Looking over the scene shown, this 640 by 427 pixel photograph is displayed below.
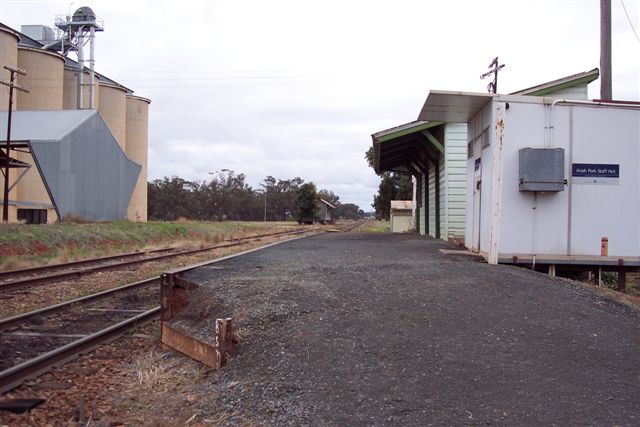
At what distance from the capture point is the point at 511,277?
8781 mm

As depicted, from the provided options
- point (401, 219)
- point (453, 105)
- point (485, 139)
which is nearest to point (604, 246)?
point (485, 139)

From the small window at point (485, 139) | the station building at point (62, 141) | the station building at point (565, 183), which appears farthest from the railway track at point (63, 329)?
the station building at point (62, 141)

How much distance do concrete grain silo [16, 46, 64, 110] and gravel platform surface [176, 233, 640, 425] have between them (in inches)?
1677

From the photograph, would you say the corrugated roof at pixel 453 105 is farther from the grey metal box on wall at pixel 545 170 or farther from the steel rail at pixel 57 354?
the steel rail at pixel 57 354

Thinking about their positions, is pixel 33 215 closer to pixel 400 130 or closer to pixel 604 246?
pixel 400 130

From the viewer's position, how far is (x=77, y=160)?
32344 millimetres

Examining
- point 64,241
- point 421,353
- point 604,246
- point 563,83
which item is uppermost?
point 563,83

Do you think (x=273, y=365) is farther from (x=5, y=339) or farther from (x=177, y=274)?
(x=5, y=339)

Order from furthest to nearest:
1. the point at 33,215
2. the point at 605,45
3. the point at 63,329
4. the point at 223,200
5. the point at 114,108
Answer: the point at 223,200 → the point at 114,108 → the point at 33,215 → the point at 605,45 → the point at 63,329

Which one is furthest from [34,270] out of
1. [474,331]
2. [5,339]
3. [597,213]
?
[597,213]

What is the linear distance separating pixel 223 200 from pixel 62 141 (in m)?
75.5

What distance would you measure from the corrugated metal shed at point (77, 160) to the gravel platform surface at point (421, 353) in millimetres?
25672

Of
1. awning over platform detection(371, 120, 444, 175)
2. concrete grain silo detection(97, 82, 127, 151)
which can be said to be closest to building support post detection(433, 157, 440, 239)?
awning over platform detection(371, 120, 444, 175)

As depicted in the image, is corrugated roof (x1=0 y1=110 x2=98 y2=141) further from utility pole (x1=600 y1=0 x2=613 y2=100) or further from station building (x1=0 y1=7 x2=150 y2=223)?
utility pole (x1=600 y1=0 x2=613 y2=100)
